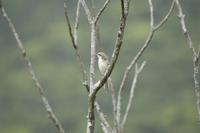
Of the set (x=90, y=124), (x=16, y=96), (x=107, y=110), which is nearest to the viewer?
(x=90, y=124)

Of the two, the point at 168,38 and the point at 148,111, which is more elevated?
the point at 168,38

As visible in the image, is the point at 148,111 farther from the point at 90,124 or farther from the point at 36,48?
the point at 90,124

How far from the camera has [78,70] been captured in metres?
20.5

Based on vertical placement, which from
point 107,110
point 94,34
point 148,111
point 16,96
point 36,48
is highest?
point 36,48

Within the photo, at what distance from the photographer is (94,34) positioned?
8.13ft

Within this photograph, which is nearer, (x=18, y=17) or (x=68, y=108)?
(x=68, y=108)

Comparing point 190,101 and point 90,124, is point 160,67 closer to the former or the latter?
point 190,101

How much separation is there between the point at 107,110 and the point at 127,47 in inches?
132

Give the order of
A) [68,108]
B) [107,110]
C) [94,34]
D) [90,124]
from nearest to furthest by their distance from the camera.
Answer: [90,124], [94,34], [107,110], [68,108]

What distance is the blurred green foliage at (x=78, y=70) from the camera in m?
19.4

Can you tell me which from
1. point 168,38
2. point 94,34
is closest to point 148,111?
point 168,38

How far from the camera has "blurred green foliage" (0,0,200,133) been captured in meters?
19.4

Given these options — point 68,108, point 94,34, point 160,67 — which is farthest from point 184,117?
point 94,34

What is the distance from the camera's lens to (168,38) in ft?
72.0
